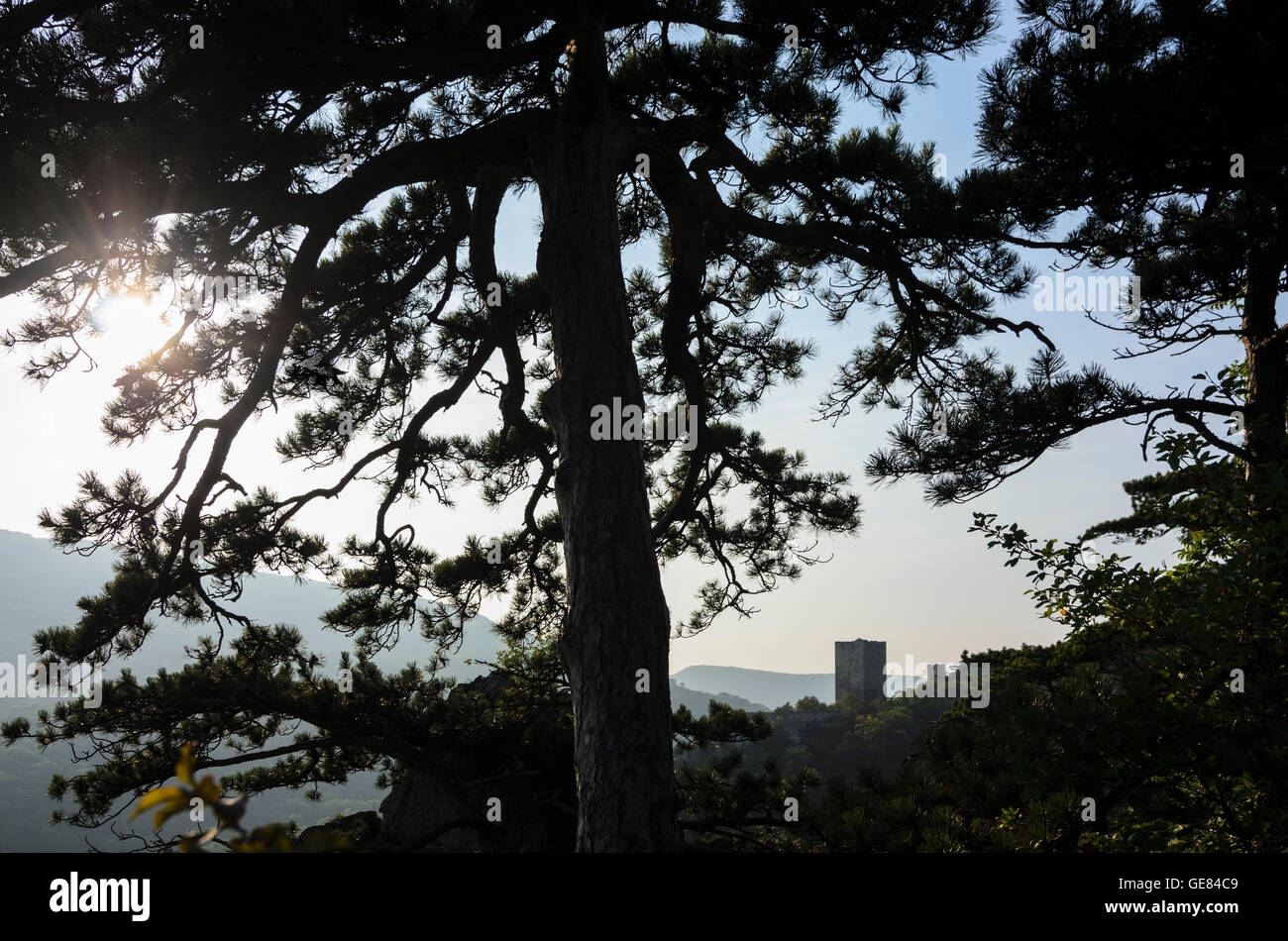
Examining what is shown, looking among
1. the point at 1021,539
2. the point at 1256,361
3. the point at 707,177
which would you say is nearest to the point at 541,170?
the point at 707,177

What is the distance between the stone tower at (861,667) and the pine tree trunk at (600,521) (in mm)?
35294

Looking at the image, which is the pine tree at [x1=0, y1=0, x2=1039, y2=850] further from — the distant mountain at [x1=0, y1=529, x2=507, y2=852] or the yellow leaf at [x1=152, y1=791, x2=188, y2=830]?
the distant mountain at [x1=0, y1=529, x2=507, y2=852]

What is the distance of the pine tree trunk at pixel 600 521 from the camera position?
9.87 feet

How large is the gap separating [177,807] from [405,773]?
6.52m

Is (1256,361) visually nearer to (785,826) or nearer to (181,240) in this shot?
(785,826)

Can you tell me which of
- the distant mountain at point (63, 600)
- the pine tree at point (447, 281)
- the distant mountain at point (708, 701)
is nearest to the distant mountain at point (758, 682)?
the distant mountain at point (63, 600)

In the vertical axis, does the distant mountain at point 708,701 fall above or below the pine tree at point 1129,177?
below

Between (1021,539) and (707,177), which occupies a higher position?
(707,177)

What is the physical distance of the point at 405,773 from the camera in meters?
6.52

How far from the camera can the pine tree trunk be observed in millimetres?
3010

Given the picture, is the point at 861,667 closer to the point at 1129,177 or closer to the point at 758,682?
the point at 1129,177

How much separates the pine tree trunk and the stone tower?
35.3 meters

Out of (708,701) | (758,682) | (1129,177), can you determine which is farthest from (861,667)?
(758,682)

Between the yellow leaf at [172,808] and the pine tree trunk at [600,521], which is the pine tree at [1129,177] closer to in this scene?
the pine tree trunk at [600,521]
